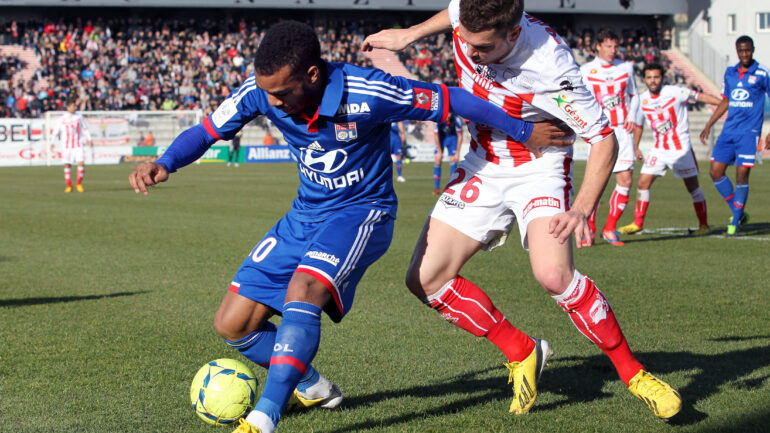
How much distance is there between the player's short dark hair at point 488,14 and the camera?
3635 mm

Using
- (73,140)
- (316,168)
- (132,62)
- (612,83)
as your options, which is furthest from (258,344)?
(132,62)

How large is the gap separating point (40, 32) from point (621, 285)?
135 feet

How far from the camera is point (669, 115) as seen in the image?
38.5 ft

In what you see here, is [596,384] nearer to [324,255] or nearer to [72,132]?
[324,255]

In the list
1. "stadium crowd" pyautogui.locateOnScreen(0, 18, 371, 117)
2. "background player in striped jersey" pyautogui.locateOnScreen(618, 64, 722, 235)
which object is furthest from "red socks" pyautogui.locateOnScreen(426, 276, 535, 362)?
"stadium crowd" pyautogui.locateOnScreen(0, 18, 371, 117)

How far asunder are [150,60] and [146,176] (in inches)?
1572

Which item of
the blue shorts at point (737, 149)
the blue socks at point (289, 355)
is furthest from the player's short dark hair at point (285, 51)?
the blue shorts at point (737, 149)

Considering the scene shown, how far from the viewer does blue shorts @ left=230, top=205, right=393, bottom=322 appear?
3686 mm

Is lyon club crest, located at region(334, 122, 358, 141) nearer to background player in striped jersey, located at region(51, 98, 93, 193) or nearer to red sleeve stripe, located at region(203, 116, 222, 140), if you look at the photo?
red sleeve stripe, located at region(203, 116, 222, 140)

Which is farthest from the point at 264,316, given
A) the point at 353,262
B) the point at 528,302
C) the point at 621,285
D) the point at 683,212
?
the point at 683,212

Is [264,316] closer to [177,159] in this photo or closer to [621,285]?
[177,159]

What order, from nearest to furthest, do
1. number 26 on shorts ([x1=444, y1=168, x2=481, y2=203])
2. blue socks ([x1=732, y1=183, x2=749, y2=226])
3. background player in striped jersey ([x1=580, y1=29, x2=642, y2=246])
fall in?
number 26 on shorts ([x1=444, y1=168, x2=481, y2=203]) < background player in striped jersey ([x1=580, y1=29, x2=642, y2=246]) < blue socks ([x1=732, y1=183, x2=749, y2=226])

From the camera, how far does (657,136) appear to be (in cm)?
1162

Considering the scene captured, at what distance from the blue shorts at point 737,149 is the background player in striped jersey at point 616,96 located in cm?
194
